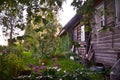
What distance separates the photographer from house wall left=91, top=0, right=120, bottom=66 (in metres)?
9.20

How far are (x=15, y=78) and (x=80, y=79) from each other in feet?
6.64

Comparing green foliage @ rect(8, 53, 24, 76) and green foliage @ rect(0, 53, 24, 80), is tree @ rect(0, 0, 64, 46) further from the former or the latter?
green foliage @ rect(8, 53, 24, 76)

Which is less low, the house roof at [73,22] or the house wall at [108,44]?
the house roof at [73,22]

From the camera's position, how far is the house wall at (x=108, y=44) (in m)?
9.20

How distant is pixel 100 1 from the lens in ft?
37.0

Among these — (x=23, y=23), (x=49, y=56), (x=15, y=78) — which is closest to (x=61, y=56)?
(x=49, y=56)

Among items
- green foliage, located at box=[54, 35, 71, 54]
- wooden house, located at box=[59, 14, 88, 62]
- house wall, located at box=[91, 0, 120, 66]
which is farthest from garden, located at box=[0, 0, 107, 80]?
green foliage, located at box=[54, 35, 71, 54]

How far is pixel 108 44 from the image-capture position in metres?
10.3

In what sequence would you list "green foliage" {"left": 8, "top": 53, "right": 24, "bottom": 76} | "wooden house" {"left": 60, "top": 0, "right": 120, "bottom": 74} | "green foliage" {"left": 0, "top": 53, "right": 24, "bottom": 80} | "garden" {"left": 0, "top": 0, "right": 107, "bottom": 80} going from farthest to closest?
"wooden house" {"left": 60, "top": 0, "right": 120, "bottom": 74} < "green foliage" {"left": 8, "top": 53, "right": 24, "bottom": 76} < "green foliage" {"left": 0, "top": 53, "right": 24, "bottom": 80} < "garden" {"left": 0, "top": 0, "right": 107, "bottom": 80}

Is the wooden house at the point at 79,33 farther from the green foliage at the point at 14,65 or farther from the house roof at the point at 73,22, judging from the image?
the green foliage at the point at 14,65

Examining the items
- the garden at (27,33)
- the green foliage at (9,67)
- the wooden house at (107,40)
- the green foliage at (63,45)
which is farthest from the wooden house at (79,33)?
the green foliage at (9,67)

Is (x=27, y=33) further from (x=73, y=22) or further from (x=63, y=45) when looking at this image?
(x=63, y=45)

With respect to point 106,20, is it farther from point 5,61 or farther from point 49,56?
point 49,56

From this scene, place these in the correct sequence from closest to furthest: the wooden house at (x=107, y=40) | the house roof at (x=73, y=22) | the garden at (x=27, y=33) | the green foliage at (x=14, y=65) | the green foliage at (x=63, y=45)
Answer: the garden at (x=27, y=33) < the green foliage at (x=14, y=65) < the wooden house at (x=107, y=40) < the house roof at (x=73, y=22) < the green foliage at (x=63, y=45)
